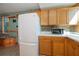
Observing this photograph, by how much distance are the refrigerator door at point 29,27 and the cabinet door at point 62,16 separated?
3.53 feet

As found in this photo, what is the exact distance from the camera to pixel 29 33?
399 centimetres

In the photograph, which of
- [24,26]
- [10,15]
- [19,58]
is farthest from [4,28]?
[19,58]

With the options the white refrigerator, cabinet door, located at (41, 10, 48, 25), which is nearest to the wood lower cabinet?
the white refrigerator

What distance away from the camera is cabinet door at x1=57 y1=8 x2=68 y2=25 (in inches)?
182

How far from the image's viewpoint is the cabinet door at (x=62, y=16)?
4.63 m

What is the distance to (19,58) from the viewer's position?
77 cm

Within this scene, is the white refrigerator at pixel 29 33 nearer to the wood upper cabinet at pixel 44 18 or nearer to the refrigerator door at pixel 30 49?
the refrigerator door at pixel 30 49

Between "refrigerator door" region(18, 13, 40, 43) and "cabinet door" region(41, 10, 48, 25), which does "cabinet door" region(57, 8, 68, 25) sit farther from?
"refrigerator door" region(18, 13, 40, 43)

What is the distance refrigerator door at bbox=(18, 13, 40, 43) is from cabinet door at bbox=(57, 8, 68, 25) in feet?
3.53

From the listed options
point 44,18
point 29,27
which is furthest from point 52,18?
point 29,27

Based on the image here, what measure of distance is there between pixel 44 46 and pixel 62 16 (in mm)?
1342

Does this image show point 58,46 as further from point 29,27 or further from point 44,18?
point 44,18

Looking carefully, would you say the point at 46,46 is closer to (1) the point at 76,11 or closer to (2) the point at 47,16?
(2) the point at 47,16

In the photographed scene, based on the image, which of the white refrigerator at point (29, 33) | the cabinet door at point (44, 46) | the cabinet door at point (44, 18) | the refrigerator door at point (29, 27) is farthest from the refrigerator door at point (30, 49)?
the cabinet door at point (44, 18)
